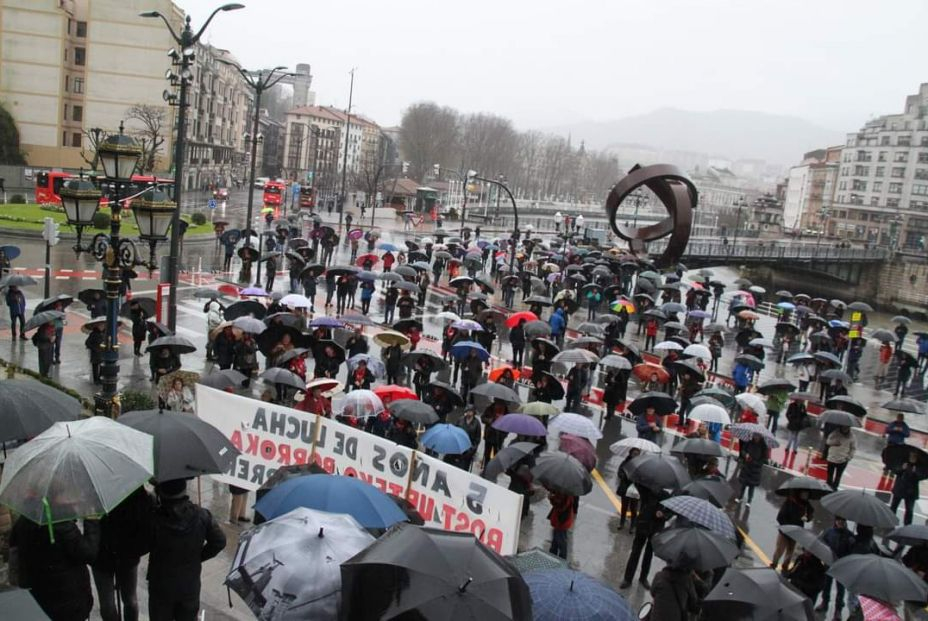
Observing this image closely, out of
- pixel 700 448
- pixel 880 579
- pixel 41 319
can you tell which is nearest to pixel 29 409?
pixel 880 579

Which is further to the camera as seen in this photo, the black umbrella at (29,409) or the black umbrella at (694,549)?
the black umbrella at (694,549)

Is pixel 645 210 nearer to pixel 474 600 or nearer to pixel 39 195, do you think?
pixel 39 195

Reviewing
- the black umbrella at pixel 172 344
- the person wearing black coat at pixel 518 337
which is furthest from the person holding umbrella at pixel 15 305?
the person wearing black coat at pixel 518 337

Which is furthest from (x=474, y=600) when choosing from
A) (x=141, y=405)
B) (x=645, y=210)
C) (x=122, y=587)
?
(x=645, y=210)

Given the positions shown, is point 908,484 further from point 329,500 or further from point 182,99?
point 182,99

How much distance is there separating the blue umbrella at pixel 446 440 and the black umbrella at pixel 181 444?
11.2 ft

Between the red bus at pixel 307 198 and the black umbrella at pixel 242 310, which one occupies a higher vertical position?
the red bus at pixel 307 198

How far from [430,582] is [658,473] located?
535cm

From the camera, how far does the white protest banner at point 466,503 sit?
8.78m

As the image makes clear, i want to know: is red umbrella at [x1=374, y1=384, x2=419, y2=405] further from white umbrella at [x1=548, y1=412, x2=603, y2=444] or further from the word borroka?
the word borroka

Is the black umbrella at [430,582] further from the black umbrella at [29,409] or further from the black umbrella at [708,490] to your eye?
the black umbrella at [708,490]

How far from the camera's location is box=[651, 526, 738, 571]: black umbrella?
25.3 feet

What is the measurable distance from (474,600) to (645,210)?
187 m

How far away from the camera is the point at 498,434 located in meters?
12.9
